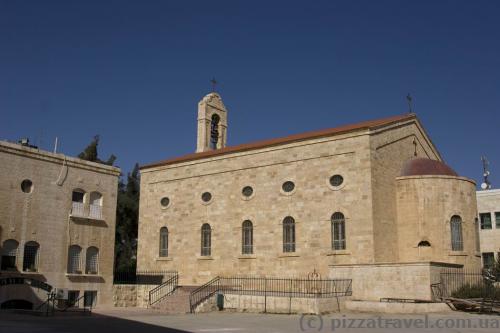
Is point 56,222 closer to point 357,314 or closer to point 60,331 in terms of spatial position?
point 60,331

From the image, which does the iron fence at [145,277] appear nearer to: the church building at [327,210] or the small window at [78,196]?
the church building at [327,210]

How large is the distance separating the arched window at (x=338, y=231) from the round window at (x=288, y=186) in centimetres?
307

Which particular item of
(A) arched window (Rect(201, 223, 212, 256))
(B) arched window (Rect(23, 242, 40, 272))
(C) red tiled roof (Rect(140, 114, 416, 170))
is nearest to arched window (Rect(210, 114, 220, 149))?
(C) red tiled roof (Rect(140, 114, 416, 170))

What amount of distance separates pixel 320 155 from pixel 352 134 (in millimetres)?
2070

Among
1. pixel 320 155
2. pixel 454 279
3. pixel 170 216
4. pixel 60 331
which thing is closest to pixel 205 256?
pixel 170 216

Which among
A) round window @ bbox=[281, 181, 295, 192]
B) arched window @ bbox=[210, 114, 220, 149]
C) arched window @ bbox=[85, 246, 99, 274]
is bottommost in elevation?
arched window @ bbox=[85, 246, 99, 274]

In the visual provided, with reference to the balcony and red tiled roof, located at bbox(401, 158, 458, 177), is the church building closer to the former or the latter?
red tiled roof, located at bbox(401, 158, 458, 177)

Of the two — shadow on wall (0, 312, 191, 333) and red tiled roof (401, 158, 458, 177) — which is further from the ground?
red tiled roof (401, 158, 458, 177)

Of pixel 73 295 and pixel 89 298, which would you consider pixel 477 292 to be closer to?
pixel 89 298

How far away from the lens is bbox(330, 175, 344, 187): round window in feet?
90.8

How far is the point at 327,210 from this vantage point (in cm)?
2767

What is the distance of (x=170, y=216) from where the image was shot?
34312mm

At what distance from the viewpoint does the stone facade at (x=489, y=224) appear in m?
37.9

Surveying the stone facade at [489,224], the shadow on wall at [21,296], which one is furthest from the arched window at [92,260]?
the stone facade at [489,224]
